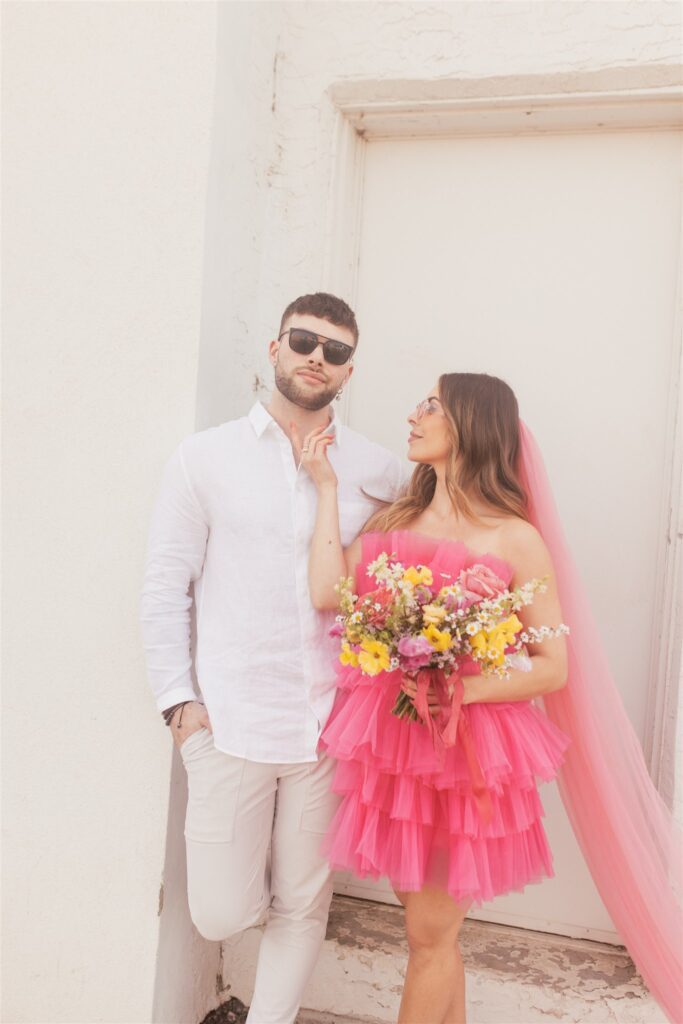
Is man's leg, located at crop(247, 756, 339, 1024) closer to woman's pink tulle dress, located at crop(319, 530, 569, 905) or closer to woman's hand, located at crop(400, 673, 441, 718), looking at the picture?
woman's pink tulle dress, located at crop(319, 530, 569, 905)

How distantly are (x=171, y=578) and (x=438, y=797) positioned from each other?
1.11 metres

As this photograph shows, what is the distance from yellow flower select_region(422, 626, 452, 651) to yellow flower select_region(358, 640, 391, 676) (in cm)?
13

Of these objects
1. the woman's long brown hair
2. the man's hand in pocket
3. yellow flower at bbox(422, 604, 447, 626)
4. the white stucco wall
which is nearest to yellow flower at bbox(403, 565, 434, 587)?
yellow flower at bbox(422, 604, 447, 626)

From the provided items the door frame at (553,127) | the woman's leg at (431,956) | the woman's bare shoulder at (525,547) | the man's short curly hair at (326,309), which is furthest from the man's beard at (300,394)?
the woman's leg at (431,956)

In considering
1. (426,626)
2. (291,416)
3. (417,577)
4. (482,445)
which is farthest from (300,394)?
(426,626)

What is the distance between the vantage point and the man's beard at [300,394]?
2.91m

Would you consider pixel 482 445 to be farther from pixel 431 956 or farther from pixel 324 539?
pixel 431 956

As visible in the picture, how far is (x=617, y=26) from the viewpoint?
3291 millimetres

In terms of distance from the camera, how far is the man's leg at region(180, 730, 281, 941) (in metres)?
2.76

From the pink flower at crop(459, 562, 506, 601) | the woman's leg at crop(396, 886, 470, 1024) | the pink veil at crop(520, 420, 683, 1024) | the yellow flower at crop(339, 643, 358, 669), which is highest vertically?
the pink flower at crop(459, 562, 506, 601)

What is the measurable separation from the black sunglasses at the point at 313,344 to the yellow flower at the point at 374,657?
1.04m

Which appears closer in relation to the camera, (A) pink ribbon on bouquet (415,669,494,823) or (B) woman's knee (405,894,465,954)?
(A) pink ribbon on bouquet (415,669,494,823)

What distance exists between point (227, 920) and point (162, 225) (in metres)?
2.45

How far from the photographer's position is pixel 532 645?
2.66 meters
